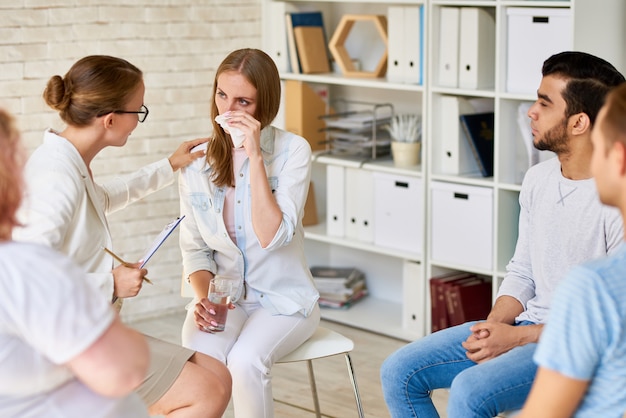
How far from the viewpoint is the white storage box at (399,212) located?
404 centimetres

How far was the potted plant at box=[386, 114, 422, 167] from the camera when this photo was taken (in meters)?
4.11

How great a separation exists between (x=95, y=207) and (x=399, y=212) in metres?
1.93

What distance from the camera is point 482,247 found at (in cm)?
381

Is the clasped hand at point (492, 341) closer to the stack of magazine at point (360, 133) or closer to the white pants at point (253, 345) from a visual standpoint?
the white pants at point (253, 345)

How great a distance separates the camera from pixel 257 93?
2.74 meters

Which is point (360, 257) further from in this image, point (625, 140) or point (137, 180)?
point (625, 140)

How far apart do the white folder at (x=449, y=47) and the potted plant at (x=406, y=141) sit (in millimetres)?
293

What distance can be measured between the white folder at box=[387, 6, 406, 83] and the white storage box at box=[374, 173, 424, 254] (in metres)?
0.41

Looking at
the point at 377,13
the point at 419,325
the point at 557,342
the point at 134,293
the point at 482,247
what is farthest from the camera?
the point at 377,13

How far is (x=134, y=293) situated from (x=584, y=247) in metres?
1.08

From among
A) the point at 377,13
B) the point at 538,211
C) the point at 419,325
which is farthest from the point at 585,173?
the point at 377,13

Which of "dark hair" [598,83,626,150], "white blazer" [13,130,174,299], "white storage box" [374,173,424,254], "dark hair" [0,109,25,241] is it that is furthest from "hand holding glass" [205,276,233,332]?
"white storage box" [374,173,424,254]

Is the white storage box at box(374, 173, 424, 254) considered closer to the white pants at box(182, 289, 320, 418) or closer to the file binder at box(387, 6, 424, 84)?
the file binder at box(387, 6, 424, 84)

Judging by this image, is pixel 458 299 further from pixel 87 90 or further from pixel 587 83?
pixel 87 90
